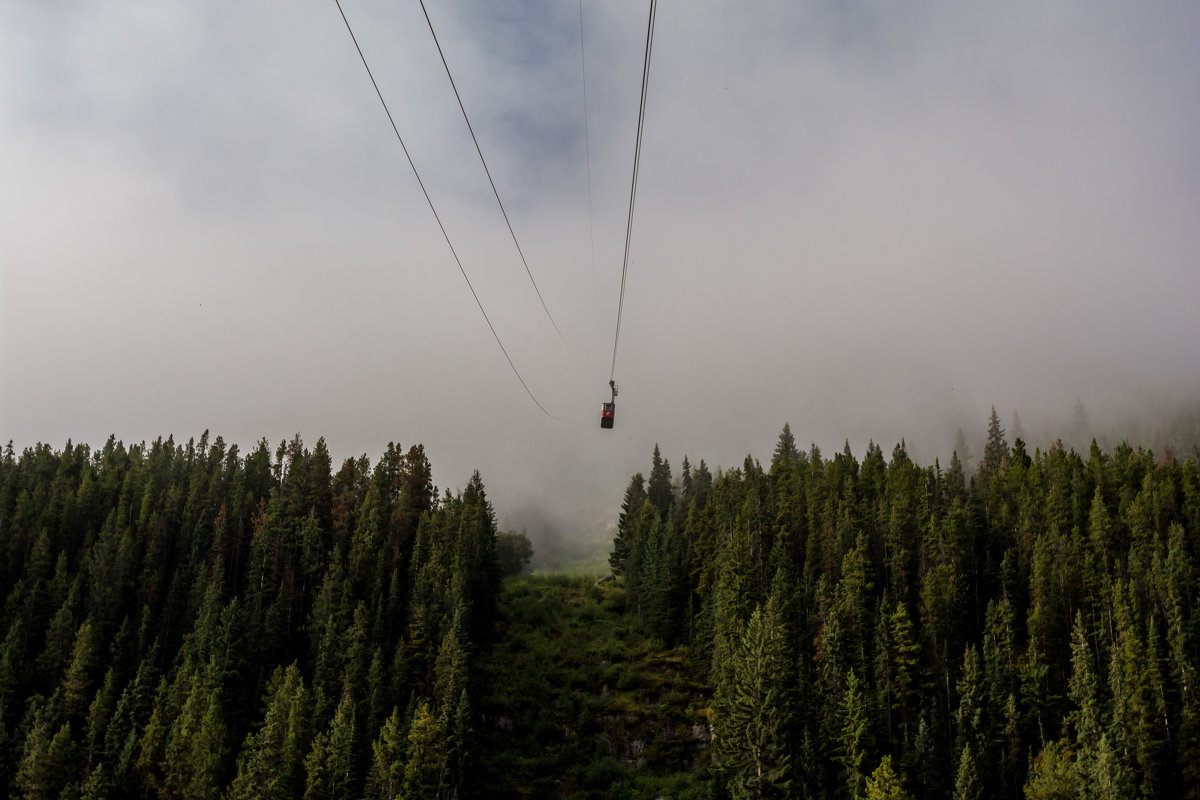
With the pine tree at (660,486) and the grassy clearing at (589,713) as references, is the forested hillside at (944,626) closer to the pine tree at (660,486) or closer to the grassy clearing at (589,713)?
the grassy clearing at (589,713)

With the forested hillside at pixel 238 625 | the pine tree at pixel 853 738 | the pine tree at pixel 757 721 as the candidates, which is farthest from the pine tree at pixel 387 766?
the pine tree at pixel 853 738

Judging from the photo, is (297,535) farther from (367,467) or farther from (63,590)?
(63,590)

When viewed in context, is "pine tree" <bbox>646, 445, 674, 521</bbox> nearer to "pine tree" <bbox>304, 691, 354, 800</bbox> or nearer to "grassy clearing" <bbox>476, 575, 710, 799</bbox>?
"grassy clearing" <bbox>476, 575, 710, 799</bbox>

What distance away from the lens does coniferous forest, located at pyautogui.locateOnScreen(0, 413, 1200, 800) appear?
253 ft

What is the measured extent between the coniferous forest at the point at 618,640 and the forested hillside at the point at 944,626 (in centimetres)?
38

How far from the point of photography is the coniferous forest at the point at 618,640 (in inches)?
3039

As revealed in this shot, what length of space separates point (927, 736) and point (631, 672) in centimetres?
4238

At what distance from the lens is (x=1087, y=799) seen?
6756 centimetres

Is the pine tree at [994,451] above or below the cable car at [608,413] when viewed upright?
above

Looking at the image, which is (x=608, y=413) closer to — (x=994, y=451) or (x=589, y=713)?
(x=589, y=713)

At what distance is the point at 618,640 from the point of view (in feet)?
399

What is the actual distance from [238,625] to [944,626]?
82.7 meters

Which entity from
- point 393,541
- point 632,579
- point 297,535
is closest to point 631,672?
point 632,579


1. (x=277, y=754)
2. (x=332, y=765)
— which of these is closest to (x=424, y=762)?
(x=332, y=765)
